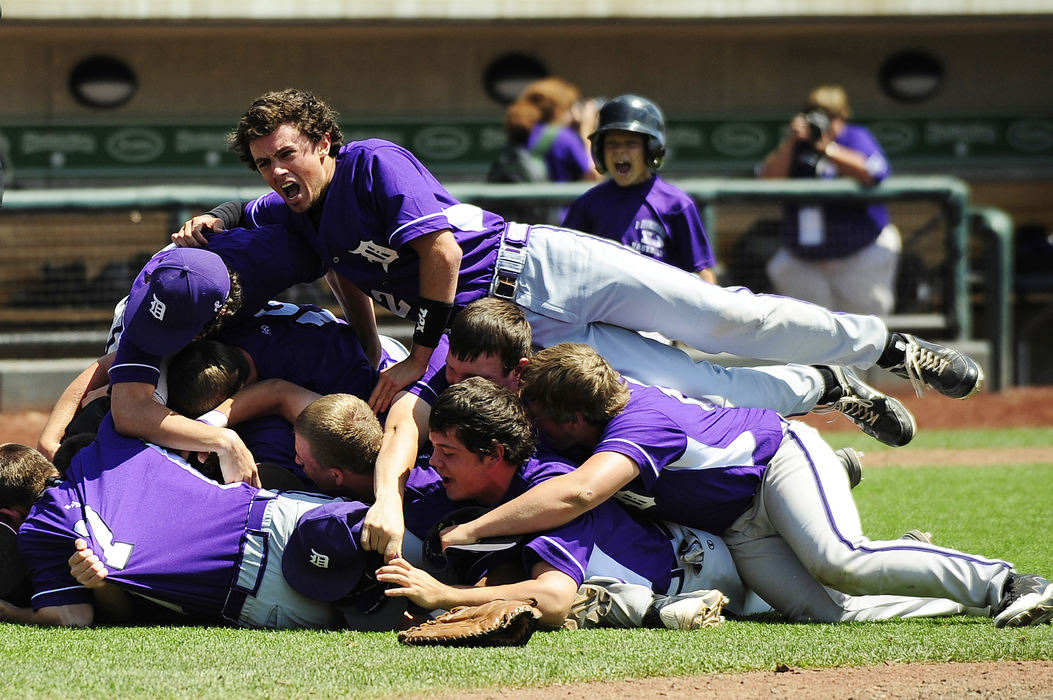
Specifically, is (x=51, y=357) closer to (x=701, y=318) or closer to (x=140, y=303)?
(x=140, y=303)

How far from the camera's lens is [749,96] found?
13.0 meters

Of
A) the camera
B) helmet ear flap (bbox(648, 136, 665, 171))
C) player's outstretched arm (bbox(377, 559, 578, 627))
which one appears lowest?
player's outstretched arm (bbox(377, 559, 578, 627))

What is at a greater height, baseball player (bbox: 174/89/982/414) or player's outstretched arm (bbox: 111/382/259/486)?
baseball player (bbox: 174/89/982/414)

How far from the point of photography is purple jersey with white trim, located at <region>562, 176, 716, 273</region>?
21.4ft

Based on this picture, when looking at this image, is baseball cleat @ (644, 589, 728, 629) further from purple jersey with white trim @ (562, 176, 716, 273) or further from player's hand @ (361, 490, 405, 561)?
purple jersey with white trim @ (562, 176, 716, 273)

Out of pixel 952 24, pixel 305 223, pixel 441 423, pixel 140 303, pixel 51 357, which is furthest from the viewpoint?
pixel 952 24

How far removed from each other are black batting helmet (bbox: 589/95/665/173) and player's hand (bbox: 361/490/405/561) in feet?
10.1

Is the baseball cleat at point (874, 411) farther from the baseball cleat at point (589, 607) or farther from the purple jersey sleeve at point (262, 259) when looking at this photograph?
the purple jersey sleeve at point (262, 259)

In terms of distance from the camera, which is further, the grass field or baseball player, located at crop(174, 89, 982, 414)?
baseball player, located at crop(174, 89, 982, 414)

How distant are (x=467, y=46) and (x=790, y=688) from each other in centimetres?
1038

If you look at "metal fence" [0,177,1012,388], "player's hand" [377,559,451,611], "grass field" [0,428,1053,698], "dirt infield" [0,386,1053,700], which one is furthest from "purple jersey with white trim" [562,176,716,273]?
"dirt infield" [0,386,1053,700]


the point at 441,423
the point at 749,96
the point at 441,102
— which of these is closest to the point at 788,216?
the point at 749,96

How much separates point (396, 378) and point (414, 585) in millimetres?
1006

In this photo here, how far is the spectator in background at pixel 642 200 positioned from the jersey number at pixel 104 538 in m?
3.25
